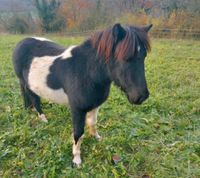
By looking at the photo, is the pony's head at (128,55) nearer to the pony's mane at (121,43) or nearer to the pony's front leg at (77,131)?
the pony's mane at (121,43)

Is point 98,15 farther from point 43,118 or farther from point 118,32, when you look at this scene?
point 118,32

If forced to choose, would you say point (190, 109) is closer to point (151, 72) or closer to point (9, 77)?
point (151, 72)

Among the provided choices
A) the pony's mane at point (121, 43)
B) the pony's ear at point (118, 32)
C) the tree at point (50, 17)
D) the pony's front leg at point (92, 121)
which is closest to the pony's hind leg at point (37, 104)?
the pony's front leg at point (92, 121)

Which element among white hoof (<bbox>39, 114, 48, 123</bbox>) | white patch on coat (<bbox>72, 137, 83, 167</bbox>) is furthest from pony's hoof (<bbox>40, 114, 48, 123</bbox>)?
white patch on coat (<bbox>72, 137, 83, 167</bbox>)

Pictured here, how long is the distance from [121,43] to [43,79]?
1.40 meters

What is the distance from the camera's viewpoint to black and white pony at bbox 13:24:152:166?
256cm

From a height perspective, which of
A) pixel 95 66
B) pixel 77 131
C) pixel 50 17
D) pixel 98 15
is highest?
pixel 95 66

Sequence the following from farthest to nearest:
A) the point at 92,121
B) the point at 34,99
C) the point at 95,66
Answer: the point at 34,99 → the point at 92,121 → the point at 95,66

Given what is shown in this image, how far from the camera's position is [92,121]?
3607mm

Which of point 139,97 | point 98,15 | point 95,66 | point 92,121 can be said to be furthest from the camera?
point 98,15

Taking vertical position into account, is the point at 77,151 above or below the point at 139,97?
below

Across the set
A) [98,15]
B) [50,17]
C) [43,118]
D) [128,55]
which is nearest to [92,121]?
[43,118]

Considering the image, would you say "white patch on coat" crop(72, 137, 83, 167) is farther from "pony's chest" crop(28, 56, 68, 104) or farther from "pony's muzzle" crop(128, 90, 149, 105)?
"pony's muzzle" crop(128, 90, 149, 105)

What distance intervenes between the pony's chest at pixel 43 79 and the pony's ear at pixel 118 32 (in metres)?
1.15
